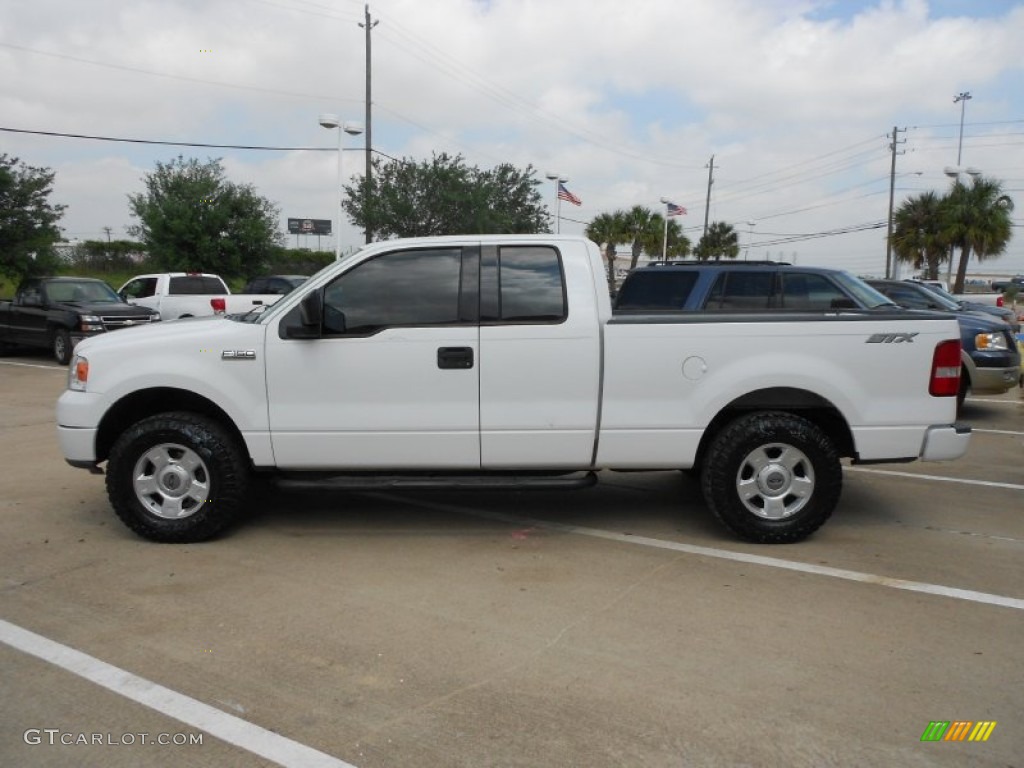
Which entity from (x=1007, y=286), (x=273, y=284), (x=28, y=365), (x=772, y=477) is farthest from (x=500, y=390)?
(x=1007, y=286)

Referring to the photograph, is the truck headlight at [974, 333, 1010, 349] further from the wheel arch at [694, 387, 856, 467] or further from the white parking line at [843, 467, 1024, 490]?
the wheel arch at [694, 387, 856, 467]

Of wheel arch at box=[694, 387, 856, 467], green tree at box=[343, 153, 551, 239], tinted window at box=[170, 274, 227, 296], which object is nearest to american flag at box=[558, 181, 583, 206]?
green tree at box=[343, 153, 551, 239]

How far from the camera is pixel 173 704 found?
3391 millimetres

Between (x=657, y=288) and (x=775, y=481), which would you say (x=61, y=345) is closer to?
(x=657, y=288)

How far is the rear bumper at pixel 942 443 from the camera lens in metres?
5.27

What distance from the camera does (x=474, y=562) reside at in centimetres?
510

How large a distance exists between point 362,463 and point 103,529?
2.00 m

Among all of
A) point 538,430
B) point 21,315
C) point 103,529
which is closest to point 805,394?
point 538,430

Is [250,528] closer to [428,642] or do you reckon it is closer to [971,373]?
[428,642]

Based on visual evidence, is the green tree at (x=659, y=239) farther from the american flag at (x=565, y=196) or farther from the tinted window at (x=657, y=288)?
the tinted window at (x=657, y=288)

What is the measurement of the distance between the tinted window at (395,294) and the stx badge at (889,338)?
2.61m

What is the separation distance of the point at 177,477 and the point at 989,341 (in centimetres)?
949

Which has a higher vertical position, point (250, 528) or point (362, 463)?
point (362, 463)

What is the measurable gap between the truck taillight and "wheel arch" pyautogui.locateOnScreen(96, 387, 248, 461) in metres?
4.43
